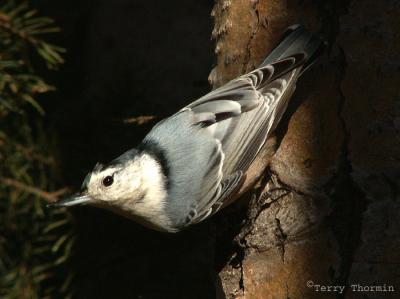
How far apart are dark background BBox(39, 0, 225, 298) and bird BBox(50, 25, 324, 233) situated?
53 cm

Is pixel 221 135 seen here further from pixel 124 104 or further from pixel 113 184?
pixel 124 104

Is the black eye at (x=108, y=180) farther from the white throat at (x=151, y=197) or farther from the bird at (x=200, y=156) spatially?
the white throat at (x=151, y=197)

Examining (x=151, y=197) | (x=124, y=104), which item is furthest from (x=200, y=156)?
(x=124, y=104)

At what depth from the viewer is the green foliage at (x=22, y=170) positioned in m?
2.52

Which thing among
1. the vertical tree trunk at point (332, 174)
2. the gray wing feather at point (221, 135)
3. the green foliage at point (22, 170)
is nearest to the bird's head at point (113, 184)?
the gray wing feather at point (221, 135)

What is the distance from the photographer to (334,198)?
184cm

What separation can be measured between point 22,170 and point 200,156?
773mm

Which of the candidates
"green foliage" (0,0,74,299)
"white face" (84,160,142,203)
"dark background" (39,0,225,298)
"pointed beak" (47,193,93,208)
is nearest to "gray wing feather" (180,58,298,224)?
"white face" (84,160,142,203)

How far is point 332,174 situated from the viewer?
6.12 ft

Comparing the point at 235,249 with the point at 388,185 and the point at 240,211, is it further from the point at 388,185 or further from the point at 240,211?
the point at 388,185

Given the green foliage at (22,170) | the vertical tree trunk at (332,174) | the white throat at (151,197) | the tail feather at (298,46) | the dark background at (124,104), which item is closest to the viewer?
the vertical tree trunk at (332,174)

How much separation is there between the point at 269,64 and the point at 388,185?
594mm

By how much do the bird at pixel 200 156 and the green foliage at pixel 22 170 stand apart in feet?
1.67

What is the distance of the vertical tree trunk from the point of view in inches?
69.1
